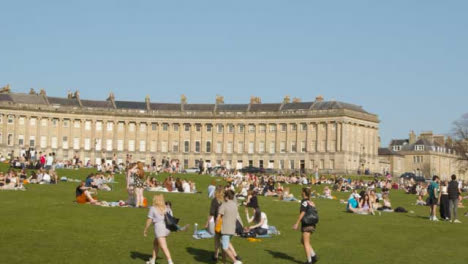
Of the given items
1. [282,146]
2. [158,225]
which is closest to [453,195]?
[158,225]

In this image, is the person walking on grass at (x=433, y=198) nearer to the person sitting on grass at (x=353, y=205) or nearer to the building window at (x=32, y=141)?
the person sitting on grass at (x=353, y=205)

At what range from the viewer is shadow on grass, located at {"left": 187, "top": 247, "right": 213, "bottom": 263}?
770 inches

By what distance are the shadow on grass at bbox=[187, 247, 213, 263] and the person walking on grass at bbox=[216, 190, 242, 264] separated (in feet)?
4.33

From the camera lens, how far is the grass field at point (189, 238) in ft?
64.6

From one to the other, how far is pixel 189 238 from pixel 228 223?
5.29 meters

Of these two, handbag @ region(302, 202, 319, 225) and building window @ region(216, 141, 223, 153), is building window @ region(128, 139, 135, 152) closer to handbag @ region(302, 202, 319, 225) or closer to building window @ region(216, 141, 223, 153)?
building window @ region(216, 141, 223, 153)

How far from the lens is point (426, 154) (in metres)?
144

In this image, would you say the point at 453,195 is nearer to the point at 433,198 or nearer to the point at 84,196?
the point at 433,198

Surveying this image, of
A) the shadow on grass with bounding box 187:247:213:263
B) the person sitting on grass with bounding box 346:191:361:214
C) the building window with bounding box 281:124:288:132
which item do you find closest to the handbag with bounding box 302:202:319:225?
the shadow on grass with bounding box 187:247:213:263

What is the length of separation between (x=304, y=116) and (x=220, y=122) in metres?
14.2

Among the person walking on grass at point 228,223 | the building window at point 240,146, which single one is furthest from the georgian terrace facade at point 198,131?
the person walking on grass at point 228,223

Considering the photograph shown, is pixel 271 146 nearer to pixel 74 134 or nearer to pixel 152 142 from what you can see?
pixel 152 142

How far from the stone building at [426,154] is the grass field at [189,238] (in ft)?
373

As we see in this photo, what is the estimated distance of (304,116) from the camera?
112312 mm
